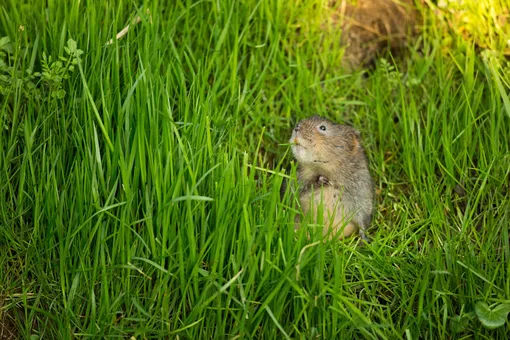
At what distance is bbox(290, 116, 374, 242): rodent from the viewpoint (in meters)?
5.00

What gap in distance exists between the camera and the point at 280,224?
13.3 ft

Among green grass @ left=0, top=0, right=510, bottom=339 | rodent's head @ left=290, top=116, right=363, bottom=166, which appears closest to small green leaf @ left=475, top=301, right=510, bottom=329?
green grass @ left=0, top=0, right=510, bottom=339

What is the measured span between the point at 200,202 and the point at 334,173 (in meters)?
1.27

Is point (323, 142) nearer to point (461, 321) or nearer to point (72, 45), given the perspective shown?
point (461, 321)

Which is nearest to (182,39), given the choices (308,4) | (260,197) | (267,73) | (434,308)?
(267,73)

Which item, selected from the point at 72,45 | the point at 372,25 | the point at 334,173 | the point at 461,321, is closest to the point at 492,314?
the point at 461,321

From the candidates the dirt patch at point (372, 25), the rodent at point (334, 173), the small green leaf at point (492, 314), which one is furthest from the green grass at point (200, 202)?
the dirt patch at point (372, 25)

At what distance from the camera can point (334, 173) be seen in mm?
5117

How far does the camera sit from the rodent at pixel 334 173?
5.00m

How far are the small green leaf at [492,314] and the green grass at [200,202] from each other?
5cm

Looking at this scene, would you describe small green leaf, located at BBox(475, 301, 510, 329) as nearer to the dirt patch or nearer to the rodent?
the rodent

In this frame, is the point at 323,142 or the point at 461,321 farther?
the point at 323,142

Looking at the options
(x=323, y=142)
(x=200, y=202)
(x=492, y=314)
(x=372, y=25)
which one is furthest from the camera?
(x=372, y=25)

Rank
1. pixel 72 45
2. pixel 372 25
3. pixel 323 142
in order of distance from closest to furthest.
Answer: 1. pixel 72 45
2. pixel 323 142
3. pixel 372 25
